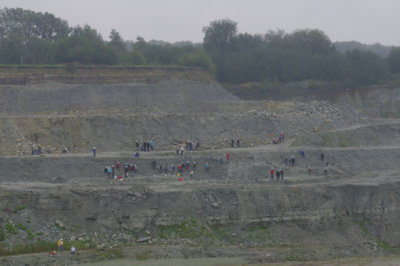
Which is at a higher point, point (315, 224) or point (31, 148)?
point (31, 148)

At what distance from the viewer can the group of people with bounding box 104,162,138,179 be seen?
36.5 meters

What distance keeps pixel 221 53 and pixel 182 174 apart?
3680 cm

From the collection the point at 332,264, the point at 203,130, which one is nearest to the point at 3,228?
the point at 332,264

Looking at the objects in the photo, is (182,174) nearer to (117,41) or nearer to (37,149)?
(37,149)

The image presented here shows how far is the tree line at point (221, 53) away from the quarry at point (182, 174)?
549 centimetres

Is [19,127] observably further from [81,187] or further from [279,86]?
→ [279,86]

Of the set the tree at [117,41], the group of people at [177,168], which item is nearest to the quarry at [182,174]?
the group of people at [177,168]

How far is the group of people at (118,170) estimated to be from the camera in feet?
120

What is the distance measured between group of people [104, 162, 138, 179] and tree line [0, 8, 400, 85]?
22680 millimetres

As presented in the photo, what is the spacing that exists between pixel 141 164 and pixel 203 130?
10310 millimetres

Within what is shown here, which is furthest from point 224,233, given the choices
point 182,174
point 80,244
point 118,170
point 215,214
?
point 118,170

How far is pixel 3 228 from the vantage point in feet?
92.0

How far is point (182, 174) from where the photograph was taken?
38.3 meters

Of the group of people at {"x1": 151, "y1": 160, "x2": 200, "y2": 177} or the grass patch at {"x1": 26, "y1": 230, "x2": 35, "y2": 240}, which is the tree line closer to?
the group of people at {"x1": 151, "y1": 160, "x2": 200, "y2": 177}
